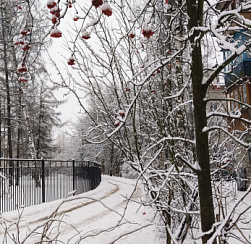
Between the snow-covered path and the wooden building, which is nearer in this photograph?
the wooden building

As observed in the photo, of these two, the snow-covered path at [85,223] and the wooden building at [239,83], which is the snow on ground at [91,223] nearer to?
the snow-covered path at [85,223]

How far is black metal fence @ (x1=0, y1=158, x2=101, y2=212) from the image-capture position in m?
9.05

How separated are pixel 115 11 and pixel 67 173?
33.9ft

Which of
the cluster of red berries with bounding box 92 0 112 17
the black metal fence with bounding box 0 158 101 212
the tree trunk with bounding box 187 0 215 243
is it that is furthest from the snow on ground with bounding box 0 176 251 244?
the cluster of red berries with bounding box 92 0 112 17

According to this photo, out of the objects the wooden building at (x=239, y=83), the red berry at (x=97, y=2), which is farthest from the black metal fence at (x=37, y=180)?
the red berry at (x=97, y=2)

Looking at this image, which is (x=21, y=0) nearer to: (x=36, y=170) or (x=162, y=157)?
(x=162, y=157)

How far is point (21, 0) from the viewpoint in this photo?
1892mm

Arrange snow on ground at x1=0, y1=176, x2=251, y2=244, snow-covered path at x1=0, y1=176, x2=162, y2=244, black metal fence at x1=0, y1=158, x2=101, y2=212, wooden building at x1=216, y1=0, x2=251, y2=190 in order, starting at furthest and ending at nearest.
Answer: black metal fence at x1=0, y1=158, x2=101, y2=212 → snow-covered path at x1=0, y1=176, x2=162, y2=244 → snow on ground at x1=0, y1=176, x2=251, y2=244 → wooden building at x1=216, y1=0, x2=251, y2=190

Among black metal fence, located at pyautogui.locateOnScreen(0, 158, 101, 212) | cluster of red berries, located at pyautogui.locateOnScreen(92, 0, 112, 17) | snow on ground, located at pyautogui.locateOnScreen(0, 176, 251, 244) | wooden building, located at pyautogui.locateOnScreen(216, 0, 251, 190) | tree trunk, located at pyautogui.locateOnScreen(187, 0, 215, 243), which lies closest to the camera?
cluster of red berries, located at pyautogui.locateOnScreen(92, 0, 112, 17)

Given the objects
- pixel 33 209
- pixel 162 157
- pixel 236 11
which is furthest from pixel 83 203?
pixel 236 11

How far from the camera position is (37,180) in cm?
1027

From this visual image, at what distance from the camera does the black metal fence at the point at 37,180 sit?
9.05m

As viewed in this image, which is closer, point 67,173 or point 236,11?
point 236,11

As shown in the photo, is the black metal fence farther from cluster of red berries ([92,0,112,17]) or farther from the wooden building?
cluster of red berries ([92,0,112,17])
